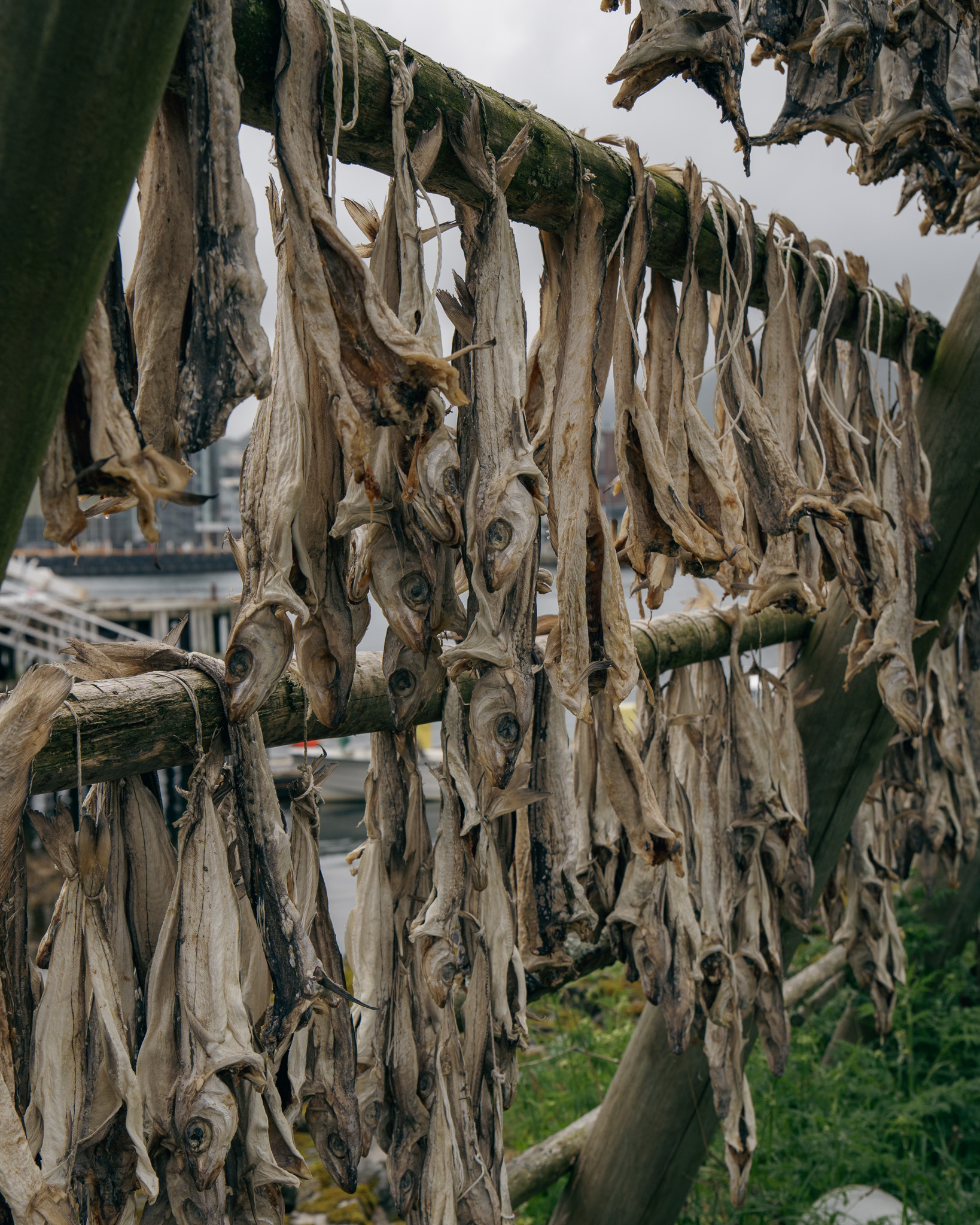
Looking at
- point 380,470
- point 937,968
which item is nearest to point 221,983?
point 380,470

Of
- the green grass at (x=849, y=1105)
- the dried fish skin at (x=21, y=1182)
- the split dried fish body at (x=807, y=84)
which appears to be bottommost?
the green grass at (x=849, y=1105)

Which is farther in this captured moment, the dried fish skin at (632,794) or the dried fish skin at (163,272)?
the dried fish skin at (632,794)

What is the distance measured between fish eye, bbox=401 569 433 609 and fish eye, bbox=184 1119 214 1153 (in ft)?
1.91

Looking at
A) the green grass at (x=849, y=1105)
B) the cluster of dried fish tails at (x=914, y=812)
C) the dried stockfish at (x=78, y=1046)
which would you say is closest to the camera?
the dried stockfish at (x=78, y=1046)

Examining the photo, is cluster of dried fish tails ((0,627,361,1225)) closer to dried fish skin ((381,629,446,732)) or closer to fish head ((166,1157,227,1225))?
fish head ((166,1157,227,1225))

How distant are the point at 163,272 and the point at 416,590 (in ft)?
1.22

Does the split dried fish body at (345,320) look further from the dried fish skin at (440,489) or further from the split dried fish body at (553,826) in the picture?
the split dried fish body at (553,826)

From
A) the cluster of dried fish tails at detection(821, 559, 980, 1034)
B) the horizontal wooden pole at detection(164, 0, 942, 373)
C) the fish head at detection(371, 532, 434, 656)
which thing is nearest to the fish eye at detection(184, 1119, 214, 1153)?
the fish head at detection(371, 532, 434, 656)

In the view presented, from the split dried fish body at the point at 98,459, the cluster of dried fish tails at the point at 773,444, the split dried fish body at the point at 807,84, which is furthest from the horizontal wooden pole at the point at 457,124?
the split dried fish body at the point at 98,459

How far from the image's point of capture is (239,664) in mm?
784

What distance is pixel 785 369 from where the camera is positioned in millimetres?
1432

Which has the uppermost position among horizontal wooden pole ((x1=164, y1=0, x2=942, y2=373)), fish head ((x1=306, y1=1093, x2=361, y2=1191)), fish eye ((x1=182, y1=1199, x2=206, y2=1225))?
horizontal wooden pole ((x1=164, y1=0, x2=942, y2=373))

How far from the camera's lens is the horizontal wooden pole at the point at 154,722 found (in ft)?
3.00

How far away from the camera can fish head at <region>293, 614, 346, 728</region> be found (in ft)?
2.81
